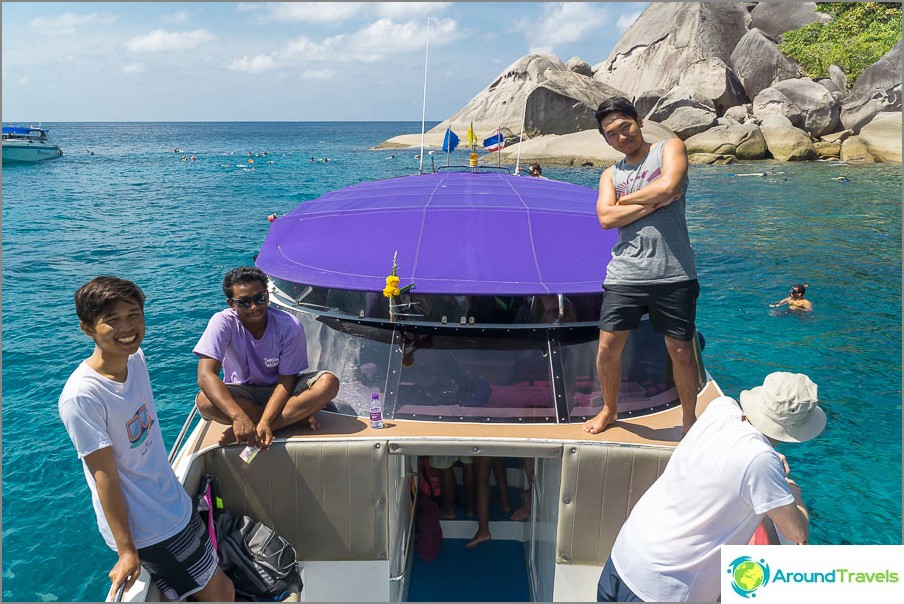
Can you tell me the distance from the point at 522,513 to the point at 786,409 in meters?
3.76

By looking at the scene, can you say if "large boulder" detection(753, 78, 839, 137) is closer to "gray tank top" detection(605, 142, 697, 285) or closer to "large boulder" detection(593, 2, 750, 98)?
"large boulder" detection(593, 2, 750, 98)

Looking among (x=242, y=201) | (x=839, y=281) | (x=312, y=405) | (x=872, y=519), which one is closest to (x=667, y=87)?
(x=242, y=201)

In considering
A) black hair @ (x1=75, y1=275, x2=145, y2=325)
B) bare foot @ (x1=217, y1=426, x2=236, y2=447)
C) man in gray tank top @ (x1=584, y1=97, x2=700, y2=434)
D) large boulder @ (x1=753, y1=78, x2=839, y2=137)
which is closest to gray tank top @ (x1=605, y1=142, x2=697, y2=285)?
man in gray tank top @ (x1=584, y1=97, x2=700, y2=434)

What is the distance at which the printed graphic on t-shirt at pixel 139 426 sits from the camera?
3.06 metres

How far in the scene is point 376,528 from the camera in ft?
13.7

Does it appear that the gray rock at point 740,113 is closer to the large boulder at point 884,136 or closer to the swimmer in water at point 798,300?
the large boulder at point 884,136

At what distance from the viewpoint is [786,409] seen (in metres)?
2.56

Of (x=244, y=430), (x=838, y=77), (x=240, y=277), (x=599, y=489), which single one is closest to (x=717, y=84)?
(x=838, y=77)

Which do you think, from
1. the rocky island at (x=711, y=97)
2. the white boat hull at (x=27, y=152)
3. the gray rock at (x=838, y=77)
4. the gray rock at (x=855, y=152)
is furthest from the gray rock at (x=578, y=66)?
the white boat hull at (x=27, y=152)

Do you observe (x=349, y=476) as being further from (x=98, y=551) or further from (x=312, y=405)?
(x=98, y=551)

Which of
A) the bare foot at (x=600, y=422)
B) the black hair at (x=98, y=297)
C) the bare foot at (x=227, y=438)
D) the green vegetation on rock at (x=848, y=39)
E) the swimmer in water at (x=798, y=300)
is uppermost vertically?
the green vegetation on rock at (x=848, y=39)

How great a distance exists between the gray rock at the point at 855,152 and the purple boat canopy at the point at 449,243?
38.0 meters

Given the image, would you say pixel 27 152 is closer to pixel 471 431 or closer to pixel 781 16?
pixel 471 431

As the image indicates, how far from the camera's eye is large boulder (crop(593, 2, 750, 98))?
5662 centimetres
